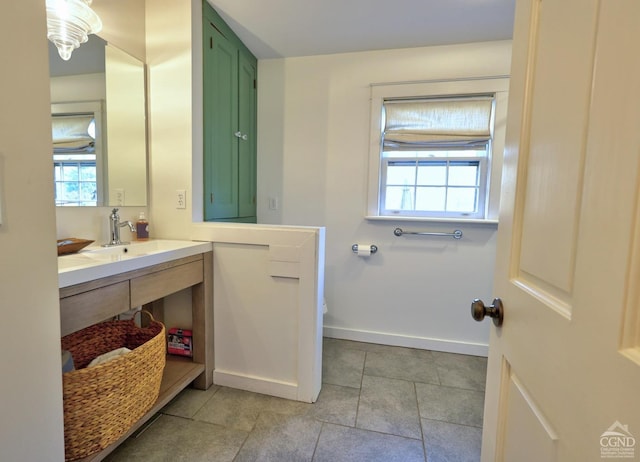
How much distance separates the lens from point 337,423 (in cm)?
147

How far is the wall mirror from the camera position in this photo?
54.9 inches

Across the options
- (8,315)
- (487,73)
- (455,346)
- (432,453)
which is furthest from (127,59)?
(455,346)

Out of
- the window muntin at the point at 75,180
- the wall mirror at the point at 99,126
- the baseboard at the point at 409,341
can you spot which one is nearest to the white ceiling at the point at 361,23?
the wall mirror at the point at 99,126

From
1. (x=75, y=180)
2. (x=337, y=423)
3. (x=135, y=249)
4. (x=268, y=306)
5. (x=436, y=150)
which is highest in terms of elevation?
(x=436, y=150)

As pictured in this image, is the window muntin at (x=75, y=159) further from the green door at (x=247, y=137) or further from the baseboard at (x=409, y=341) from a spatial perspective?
the baseboard at (x=409, y=341)

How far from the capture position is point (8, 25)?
59cm

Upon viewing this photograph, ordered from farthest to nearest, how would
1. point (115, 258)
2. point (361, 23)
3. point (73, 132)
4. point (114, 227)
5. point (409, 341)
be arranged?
point (409, 341), point (361, 23), point (114, 227), point (73, 132), point (115, 258)

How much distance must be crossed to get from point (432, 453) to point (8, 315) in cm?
157

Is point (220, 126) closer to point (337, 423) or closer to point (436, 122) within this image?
point (436, 122)


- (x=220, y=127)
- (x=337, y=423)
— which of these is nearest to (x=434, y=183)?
(x=220, y=127)

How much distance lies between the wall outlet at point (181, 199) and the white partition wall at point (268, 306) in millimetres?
143

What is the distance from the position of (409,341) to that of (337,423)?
1.08 m

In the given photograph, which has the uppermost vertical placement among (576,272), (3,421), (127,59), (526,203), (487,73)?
(487,73)

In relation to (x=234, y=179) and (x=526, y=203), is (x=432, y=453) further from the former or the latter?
(x=234, y=179)
